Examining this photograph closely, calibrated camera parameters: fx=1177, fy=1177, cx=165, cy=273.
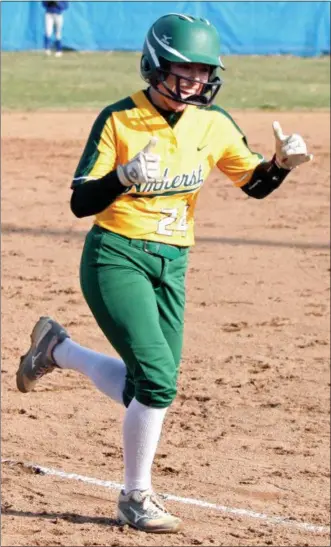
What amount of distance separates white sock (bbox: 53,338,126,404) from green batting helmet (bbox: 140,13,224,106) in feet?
4.16

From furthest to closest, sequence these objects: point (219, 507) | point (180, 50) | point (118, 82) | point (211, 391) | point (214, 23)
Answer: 1. point (214, 23)
2. point (118, 82)
3. point (211, 391)
4. point (219, 507)
5. point (180, 50)

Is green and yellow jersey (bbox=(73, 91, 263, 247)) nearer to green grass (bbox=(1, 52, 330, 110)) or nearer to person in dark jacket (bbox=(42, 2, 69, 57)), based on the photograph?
green grass (bbox=(1, 52, 330, 110))

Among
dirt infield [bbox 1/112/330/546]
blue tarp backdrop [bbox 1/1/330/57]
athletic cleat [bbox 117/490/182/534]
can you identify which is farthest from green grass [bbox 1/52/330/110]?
athletic cleat [bbox 117/490/182/534]

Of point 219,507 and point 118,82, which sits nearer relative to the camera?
point 219,507

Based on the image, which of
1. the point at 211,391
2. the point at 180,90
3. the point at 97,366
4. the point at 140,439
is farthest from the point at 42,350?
the point at 211,391

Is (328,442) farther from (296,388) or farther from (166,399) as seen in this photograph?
(166,399)

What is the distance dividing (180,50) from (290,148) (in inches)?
23.3

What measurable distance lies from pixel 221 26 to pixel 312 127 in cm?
1408

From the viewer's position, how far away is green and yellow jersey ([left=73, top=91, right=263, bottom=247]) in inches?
176

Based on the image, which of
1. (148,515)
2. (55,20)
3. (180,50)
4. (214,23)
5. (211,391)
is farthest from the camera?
(214,23)

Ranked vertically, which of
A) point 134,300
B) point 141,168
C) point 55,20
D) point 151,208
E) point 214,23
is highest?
point 141,168

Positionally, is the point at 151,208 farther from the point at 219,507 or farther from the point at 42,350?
the point at 219,507

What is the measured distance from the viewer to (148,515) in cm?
470

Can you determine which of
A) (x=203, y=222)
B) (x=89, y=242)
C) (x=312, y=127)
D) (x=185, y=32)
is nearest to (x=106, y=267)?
(x=89, y=242)
